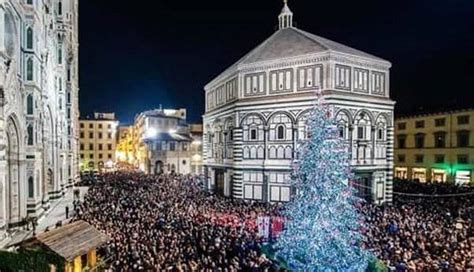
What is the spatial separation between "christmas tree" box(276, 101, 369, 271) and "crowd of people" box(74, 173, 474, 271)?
1.70m

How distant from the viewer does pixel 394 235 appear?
A: 2191cm

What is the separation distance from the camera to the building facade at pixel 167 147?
79750mm

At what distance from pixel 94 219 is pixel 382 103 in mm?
29200

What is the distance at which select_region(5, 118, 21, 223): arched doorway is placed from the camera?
2419 cm

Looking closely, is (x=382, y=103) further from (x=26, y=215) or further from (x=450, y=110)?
(x=26, y=215)

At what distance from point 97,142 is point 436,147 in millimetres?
82641

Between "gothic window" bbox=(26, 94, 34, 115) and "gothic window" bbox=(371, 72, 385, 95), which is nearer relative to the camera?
"gothic window" bbox=(26, 94, 34, 115)

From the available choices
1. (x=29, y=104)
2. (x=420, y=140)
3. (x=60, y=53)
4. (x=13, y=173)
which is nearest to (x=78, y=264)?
(x=13, y=173)

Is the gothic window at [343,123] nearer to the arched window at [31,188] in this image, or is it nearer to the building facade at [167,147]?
the arched window at [31,188]

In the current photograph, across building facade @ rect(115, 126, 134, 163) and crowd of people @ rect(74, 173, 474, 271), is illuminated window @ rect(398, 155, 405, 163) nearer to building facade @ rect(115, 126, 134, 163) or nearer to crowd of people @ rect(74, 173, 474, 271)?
crowd of people @ rect(74, 173, 474, 271)

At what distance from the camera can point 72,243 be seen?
15.5 metres

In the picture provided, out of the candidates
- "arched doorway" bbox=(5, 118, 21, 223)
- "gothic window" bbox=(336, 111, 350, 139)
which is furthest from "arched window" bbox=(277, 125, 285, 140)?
"arched doorway" bbox=(5, 118, 21, 223)

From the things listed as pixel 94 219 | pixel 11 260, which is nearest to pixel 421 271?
pixel 11 260

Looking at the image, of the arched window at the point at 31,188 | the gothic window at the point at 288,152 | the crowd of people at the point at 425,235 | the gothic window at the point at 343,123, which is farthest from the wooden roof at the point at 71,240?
the gothic window at the point at 343,123
